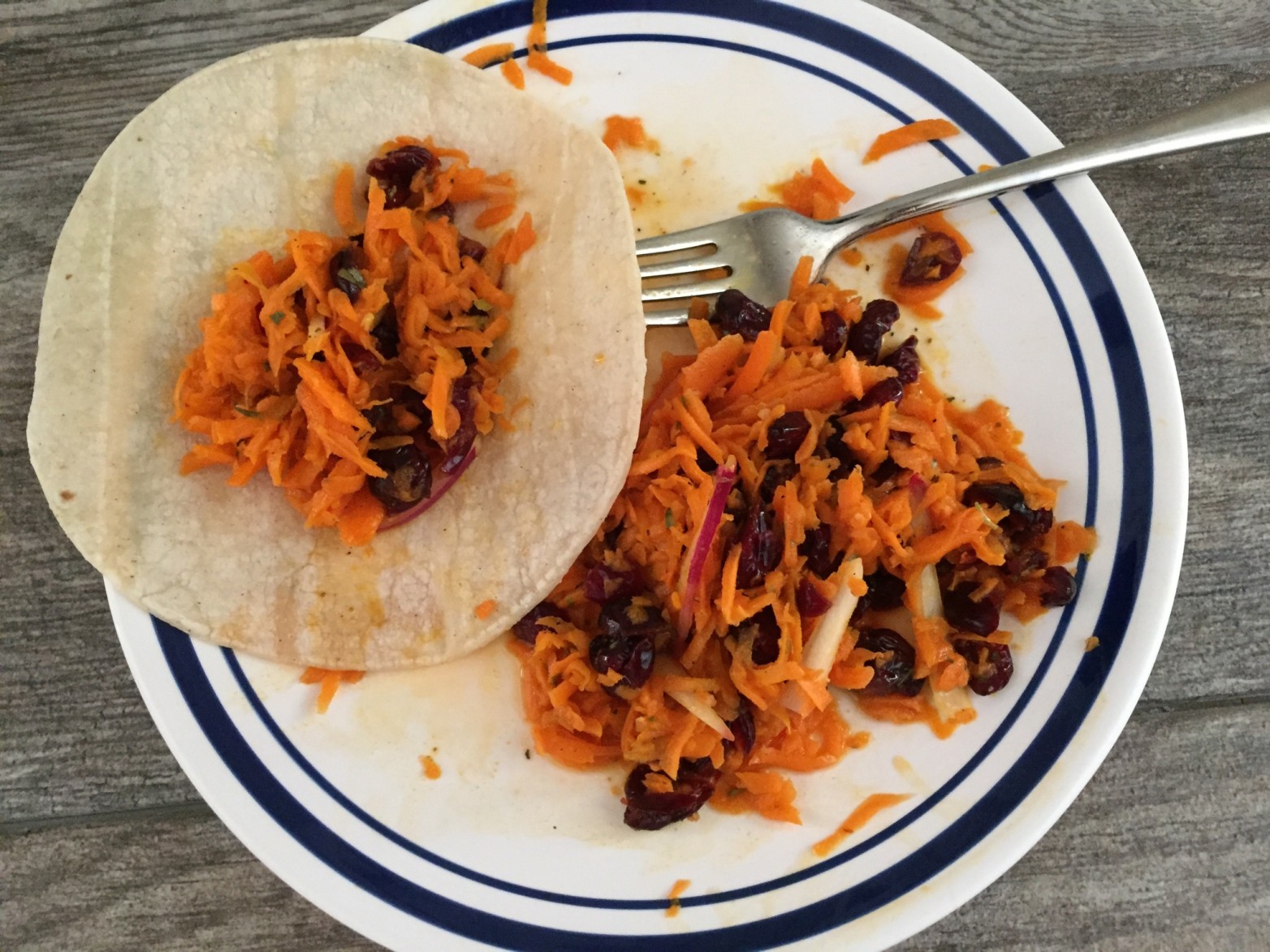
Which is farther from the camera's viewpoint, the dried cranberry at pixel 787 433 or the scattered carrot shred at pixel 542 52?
the scattered carrot shred at pixel 542 52

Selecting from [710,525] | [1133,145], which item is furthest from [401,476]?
[1133,145]

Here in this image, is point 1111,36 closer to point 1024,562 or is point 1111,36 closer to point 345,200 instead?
point 1024,562

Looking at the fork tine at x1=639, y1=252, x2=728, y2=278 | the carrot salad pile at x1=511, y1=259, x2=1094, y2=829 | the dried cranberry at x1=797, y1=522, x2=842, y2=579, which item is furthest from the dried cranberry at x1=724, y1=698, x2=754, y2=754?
the fork tine at x1=639, y1=252, x2=728, y2=278

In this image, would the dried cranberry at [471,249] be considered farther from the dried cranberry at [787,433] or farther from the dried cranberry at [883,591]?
the dried cranberry at [883,591]

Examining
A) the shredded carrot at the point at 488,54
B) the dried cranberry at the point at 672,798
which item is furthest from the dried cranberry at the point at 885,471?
the shredded carrot at the point at 488,54

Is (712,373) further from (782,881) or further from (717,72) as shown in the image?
(782,881)

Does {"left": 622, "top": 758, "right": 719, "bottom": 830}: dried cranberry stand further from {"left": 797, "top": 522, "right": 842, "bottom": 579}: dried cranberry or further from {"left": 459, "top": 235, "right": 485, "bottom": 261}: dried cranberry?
{"left": 459, "top": 235, "right": 485, "bottom": 261}: dried cranberry

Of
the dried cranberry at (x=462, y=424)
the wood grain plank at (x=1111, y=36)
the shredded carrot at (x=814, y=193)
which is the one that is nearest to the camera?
the dried cranberry at (x=462, y=424)

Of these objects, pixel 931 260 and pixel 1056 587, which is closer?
pixel 1056 587
